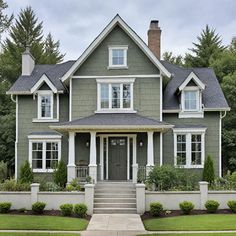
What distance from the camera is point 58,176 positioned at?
21.1 metres

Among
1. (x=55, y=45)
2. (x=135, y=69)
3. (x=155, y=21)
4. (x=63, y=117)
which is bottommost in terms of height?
(x=63, y=117)


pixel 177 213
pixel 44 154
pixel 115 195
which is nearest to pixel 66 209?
pixel 115 195

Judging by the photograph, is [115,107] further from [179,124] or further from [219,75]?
[219,75]

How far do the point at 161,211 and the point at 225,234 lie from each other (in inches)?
174

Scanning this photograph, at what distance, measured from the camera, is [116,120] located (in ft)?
68.9

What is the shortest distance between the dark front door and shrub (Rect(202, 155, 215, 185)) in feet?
14.2

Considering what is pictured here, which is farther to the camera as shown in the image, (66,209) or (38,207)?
(38,207)

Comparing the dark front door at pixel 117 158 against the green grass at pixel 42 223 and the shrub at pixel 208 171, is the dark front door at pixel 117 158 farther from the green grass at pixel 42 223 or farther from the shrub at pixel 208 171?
the green grass at pixel 42 223

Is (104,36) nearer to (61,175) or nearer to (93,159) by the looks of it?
(93,159)

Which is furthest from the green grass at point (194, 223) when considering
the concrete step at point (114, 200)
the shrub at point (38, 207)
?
the shrub at point (38, 207)

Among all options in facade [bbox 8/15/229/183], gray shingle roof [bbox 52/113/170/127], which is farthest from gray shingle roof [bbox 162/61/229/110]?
gray shingle roof [bbox 52/113/170/127]

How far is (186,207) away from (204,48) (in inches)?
1361

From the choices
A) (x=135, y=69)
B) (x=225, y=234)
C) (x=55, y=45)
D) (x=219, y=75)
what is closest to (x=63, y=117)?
(x=135, y=69)

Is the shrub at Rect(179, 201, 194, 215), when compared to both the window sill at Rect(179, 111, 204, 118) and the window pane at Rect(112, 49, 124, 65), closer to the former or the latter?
the window sill at Rect(179, 111, 204, 118)
